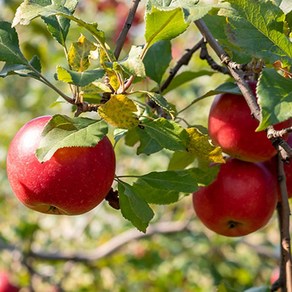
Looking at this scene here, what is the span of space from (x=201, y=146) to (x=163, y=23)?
222 mm

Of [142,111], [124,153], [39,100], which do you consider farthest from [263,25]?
[39,100]

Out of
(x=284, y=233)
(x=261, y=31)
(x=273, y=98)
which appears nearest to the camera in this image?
(x=273, y=98)

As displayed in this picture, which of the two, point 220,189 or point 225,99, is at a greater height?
point 225,99

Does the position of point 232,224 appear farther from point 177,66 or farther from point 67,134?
point 67,134

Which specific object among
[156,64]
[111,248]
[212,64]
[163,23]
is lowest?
[111,248]

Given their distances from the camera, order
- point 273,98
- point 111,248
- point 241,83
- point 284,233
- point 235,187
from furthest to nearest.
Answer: point 111,248 → point 235,187 → point 284,233 → point 241,83 → point 273,98

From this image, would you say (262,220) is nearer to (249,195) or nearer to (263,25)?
(249,195)

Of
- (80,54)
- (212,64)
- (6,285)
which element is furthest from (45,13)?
(6,285)

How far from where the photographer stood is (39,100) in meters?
4.29

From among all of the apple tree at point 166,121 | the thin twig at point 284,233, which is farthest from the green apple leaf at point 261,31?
the thin twig at point 284,233

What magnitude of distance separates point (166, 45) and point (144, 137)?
1.51 ft

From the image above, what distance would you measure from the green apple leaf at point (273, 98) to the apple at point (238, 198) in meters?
0.57

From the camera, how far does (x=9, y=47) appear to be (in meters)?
1.24

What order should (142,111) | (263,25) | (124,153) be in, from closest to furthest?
(263,25) → (142,111) → (124,153)
